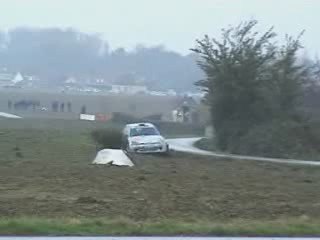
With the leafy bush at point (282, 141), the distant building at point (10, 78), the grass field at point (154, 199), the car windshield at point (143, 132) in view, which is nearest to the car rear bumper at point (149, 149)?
the car windshield at point (143, 132)

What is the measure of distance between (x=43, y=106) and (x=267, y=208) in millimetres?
83820

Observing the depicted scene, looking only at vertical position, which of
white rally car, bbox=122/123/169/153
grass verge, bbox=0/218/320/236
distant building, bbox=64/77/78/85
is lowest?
grass verge, bbox=0/218/320/236

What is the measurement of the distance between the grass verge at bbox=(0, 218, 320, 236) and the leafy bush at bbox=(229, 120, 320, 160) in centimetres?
2326

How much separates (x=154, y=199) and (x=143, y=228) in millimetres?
4518

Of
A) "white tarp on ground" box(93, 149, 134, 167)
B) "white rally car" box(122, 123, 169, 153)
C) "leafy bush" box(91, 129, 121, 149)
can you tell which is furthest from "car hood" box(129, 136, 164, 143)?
"white tarp on ground" box(93, 149, 134, 167)

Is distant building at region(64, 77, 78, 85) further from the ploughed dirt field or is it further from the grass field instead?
the grass field

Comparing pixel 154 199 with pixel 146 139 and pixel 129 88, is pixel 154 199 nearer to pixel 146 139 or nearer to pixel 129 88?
pixel 146 139

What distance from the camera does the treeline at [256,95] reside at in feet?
118

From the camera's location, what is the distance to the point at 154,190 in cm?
1681

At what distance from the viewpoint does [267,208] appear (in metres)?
14.1

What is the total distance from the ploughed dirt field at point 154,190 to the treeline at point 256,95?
26.9 ft

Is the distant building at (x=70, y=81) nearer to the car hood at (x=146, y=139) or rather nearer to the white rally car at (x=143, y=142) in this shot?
the white rally car at (x=143, y=142)

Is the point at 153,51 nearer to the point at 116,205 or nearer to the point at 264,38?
the point at 264,38

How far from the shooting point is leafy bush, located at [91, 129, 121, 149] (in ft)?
116
